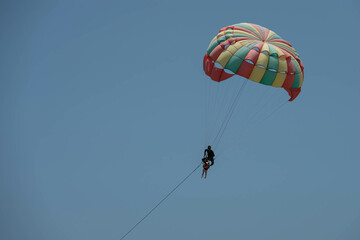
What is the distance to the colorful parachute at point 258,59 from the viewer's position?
37.3 meters

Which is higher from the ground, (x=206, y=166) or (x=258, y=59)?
(x=258, y=59)

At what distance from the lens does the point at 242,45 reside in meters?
37.8

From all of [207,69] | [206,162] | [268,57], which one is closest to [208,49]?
[207,69]

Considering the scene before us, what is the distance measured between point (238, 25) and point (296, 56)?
Answer: 3575 mm

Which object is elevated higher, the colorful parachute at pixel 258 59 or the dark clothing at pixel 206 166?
the colorful parachute at pixel 258 59

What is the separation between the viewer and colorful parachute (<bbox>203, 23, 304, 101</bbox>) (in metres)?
37.3

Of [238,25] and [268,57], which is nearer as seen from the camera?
[268,57]

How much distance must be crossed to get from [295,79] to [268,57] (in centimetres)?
195

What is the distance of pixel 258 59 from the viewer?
37.3 m

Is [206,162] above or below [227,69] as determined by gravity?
below

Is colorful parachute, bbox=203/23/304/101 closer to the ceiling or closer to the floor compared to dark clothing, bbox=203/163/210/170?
closer to the ceiling

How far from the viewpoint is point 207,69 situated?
39438 mm

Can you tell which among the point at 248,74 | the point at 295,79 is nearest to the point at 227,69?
the point at 248,74

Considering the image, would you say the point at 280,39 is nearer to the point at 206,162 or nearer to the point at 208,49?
the point at 208,49
